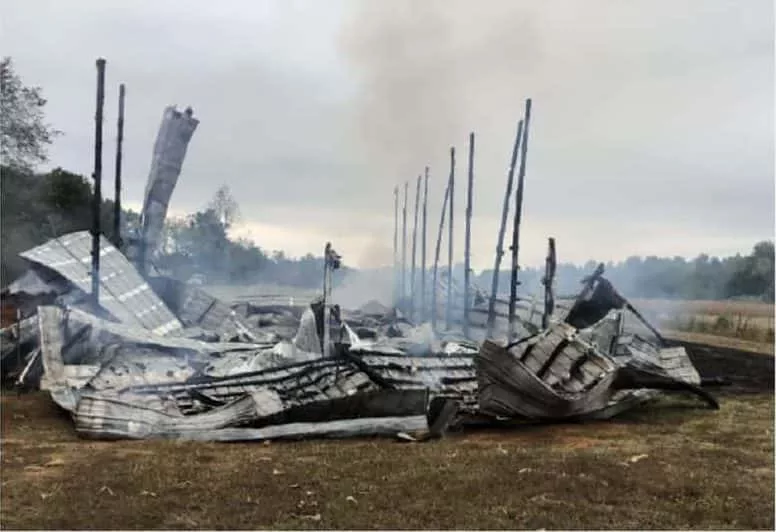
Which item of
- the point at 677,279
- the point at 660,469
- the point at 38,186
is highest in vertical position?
the point at 38,186

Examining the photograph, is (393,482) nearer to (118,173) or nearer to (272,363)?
(272,363)

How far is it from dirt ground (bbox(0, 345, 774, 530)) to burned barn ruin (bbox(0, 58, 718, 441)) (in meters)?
0.56

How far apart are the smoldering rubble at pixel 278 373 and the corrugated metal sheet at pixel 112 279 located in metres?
0.04

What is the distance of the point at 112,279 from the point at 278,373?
7.40 meters

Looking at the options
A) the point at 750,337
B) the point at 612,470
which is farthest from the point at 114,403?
the point at 750,337

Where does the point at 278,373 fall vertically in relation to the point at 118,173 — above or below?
below

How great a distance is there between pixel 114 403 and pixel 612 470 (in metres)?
6.76

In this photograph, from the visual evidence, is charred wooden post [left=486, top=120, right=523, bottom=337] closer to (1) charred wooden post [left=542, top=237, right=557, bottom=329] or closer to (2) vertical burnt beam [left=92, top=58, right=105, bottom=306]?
(1) charred wooden post [left=542, top=237, right=557, bottom=329]

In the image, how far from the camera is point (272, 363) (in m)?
15.7

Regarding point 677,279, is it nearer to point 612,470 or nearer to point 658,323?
point 658,323

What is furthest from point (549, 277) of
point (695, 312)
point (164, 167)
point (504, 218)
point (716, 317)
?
point (695, 312)

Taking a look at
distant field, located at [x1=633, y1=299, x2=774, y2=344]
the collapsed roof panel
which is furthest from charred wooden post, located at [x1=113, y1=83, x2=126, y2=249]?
distant field, located at [x1=633, y1=299, x2=774, y2=344]

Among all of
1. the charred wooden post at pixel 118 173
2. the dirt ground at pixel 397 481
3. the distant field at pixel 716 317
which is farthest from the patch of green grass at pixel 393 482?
the distant field at pixel 716 317

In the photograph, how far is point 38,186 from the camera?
32.0 meters
